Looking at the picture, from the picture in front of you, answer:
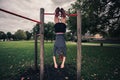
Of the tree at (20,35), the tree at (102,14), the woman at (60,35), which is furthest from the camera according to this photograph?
the tree at (20,35)

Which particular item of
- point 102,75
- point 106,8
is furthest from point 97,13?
point 102,75

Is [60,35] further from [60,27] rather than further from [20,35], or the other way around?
[20,35]

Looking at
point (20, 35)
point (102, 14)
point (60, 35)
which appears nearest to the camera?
point (60, 35)

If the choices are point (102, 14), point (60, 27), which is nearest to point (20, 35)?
point (102, 14)

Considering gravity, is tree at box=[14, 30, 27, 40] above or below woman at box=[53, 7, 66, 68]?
above

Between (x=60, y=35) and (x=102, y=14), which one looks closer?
(x=60, y=35)

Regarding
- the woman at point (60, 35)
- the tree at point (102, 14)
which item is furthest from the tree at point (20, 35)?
the woman at point (60, 35)

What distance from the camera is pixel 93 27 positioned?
2261 centimetres

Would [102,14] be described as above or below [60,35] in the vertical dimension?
above

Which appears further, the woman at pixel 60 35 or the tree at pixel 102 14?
the tree at pixel 102 14

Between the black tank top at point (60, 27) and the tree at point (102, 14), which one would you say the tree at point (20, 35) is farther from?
the black tank top at point (60, 27)

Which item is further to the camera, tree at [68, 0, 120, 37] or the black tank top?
tree at [68, 0, 120, 37]

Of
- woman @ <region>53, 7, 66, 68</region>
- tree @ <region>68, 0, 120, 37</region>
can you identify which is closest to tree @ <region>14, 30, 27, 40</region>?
tree @ <region>68, 0, 120, 37</region>

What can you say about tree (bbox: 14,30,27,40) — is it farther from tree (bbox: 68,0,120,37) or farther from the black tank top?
the black tank top
